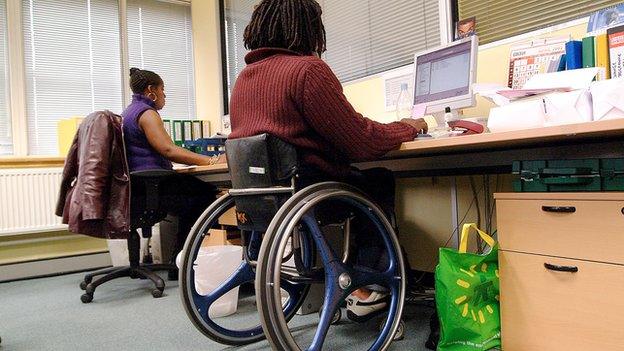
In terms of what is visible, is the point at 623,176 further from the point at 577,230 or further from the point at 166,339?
the point at 166,339

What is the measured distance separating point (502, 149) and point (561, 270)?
639 mm

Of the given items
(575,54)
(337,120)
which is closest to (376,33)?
(575,54)

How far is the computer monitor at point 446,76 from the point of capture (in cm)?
174

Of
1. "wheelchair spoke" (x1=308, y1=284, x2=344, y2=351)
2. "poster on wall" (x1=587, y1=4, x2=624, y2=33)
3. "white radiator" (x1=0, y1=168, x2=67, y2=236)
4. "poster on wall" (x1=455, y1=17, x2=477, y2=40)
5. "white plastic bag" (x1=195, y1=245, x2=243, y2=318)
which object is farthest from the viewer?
"white radiator" (x1=0, y1=168, x2=67, y2=236)

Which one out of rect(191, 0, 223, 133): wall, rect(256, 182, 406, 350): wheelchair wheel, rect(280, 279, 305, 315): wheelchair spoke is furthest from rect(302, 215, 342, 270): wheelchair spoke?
rect(191, 0, 223, 133): wall

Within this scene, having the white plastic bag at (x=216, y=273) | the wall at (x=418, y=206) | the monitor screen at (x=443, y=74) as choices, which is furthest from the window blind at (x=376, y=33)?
the white plastic bag at (x=216, y=273)

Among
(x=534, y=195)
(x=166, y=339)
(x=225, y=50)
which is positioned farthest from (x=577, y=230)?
(x=225, y=50)

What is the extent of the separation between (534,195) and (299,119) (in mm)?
667

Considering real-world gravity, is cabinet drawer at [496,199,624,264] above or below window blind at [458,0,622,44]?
below

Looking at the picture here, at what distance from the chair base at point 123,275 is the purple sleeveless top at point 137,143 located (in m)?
0.56

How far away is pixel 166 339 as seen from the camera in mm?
1627

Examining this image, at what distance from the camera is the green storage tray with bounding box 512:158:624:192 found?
1063mm

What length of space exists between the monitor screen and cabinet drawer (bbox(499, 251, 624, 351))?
2.65 feet

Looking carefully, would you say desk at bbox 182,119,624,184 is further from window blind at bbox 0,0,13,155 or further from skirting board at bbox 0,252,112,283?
window blind at bbox 0,0,13,155
